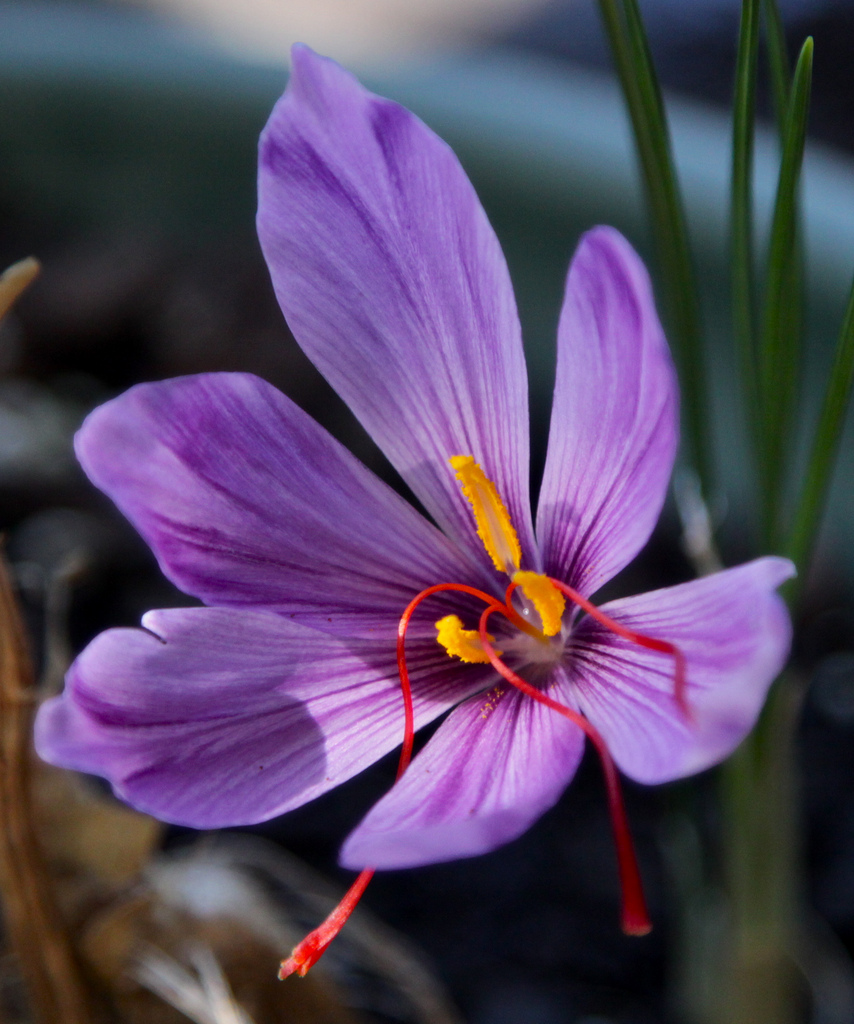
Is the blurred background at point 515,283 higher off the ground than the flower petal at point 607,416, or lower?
lower

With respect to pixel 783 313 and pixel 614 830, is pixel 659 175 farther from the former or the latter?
pixel 614 830

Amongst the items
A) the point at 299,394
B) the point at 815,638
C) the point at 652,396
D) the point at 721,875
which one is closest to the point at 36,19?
the point at 299,394

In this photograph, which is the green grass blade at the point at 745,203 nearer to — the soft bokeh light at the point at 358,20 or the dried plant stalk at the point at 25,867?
the dried plant stalk at the point at 25,867

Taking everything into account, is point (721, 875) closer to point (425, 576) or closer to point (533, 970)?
point (533, 970)

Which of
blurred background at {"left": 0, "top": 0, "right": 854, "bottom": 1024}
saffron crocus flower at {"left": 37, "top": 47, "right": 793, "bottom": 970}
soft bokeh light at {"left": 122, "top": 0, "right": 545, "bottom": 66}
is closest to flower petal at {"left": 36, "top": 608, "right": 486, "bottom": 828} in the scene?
saffron crocus flower at {"left": 37, "top": 47, "right": 793, "bottom": 970}

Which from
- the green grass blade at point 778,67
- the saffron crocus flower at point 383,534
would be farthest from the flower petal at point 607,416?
the green grass blade at point 778,67
